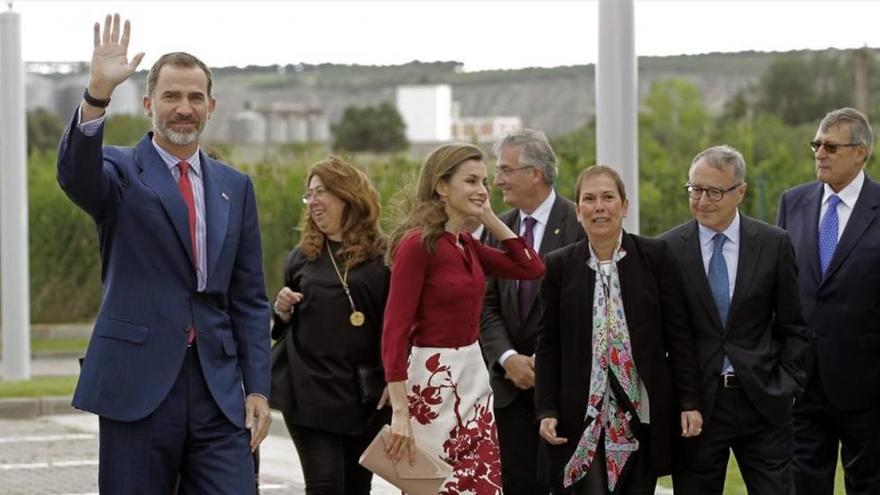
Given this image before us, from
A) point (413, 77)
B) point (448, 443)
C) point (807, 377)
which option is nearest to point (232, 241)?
point (448, 443)

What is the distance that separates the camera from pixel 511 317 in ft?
27.0

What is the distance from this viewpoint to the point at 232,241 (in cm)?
593

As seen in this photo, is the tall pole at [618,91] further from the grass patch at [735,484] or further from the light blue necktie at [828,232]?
the grass patch at [735,484]

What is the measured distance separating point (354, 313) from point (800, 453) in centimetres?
228

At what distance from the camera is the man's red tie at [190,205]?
19.0 ft

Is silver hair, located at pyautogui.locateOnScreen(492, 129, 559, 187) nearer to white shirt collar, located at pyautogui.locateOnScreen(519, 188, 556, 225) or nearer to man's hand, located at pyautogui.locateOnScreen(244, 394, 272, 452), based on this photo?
white shirt collar, located at pyautogui.locateOnScreen(519, 188, 556, 225)

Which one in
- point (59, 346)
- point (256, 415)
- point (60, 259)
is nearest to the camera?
point (256, 415)

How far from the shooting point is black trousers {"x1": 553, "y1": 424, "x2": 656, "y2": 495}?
707cm

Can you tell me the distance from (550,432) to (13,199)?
13025mm

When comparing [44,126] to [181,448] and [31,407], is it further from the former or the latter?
[181,448]

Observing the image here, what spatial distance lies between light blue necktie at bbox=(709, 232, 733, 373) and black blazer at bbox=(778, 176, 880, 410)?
642mm

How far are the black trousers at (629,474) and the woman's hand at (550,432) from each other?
51 millimetres

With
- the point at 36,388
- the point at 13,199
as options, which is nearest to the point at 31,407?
the point at 36,388

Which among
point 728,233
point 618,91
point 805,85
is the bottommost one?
point 728,233
